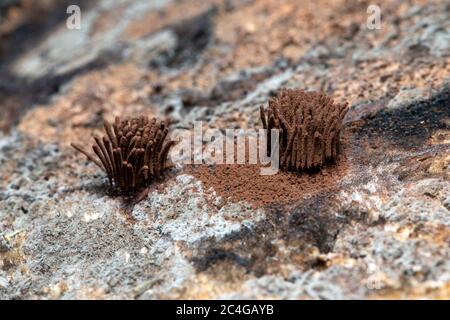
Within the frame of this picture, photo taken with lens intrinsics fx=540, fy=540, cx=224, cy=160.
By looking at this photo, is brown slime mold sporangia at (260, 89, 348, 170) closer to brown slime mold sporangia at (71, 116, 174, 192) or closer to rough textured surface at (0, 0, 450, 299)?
rough textured surface at (0, 0, 450, 299)

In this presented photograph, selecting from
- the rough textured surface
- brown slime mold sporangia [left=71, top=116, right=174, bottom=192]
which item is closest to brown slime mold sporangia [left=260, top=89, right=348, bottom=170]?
the rough textured surface

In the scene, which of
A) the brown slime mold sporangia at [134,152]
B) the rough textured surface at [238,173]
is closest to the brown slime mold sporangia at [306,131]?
the rough textured surface at [238,173]

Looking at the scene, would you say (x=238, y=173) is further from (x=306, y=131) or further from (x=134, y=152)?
(x=134, y=152)

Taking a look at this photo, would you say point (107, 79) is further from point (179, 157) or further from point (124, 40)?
point (179, 157)

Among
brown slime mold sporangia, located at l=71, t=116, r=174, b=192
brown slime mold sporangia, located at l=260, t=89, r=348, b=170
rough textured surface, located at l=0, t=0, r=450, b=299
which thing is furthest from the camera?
brown slime mold sporangia, located at l=71, t=116, r=174, b=192

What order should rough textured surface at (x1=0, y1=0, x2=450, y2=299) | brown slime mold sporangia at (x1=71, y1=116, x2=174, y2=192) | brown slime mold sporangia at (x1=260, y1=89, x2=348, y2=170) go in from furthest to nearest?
1. brown slime mold sporangia at (x1=71, y1=116, x2=174, y2=192)
2. brown slime mold sporangia at (x1=260, y1=89, x2=348, y2=170)
3. rough textured surface at (x1=0, y1=0, x2=450, y2=299)
